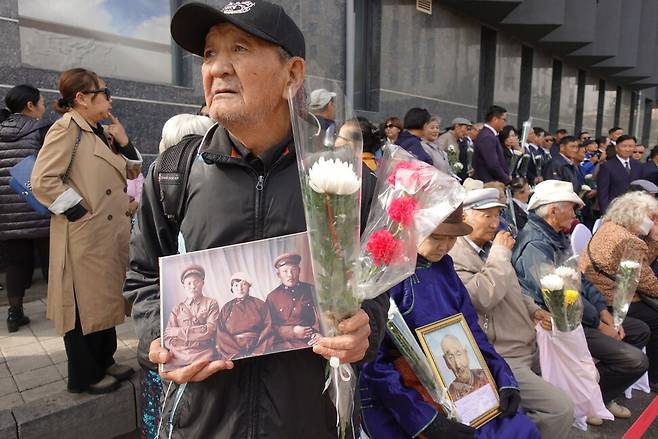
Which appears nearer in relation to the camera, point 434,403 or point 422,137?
point 434,403

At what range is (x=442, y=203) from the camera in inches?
59.8

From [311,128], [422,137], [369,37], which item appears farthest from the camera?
[369,37]

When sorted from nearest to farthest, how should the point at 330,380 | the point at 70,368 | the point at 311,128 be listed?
the point at 311,128
the point at 330,380
the point at 70,368

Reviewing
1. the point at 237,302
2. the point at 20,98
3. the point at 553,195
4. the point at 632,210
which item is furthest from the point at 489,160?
the point at 237,302

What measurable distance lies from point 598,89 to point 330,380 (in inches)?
940

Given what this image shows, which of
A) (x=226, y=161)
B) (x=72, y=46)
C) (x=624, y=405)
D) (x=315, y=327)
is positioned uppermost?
(x=72, y=46)

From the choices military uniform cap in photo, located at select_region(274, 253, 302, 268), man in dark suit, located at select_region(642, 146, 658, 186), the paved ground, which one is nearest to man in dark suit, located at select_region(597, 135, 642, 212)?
man in dark suit, located at select_region(642, 146, 658, 186)

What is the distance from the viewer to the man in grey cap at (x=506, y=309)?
2689mm

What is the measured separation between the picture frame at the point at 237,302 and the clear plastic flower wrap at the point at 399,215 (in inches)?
7.6

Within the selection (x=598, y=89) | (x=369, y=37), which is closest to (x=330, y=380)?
(x=369, y=37)

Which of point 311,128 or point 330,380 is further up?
point 311,128

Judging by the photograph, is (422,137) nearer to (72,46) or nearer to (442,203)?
(72,46)

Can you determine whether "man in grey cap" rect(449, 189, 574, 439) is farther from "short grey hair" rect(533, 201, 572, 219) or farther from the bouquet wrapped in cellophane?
the bouquet wrapped in cellophane

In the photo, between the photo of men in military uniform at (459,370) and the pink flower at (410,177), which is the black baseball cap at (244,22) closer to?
the pink flower at (410,177)
